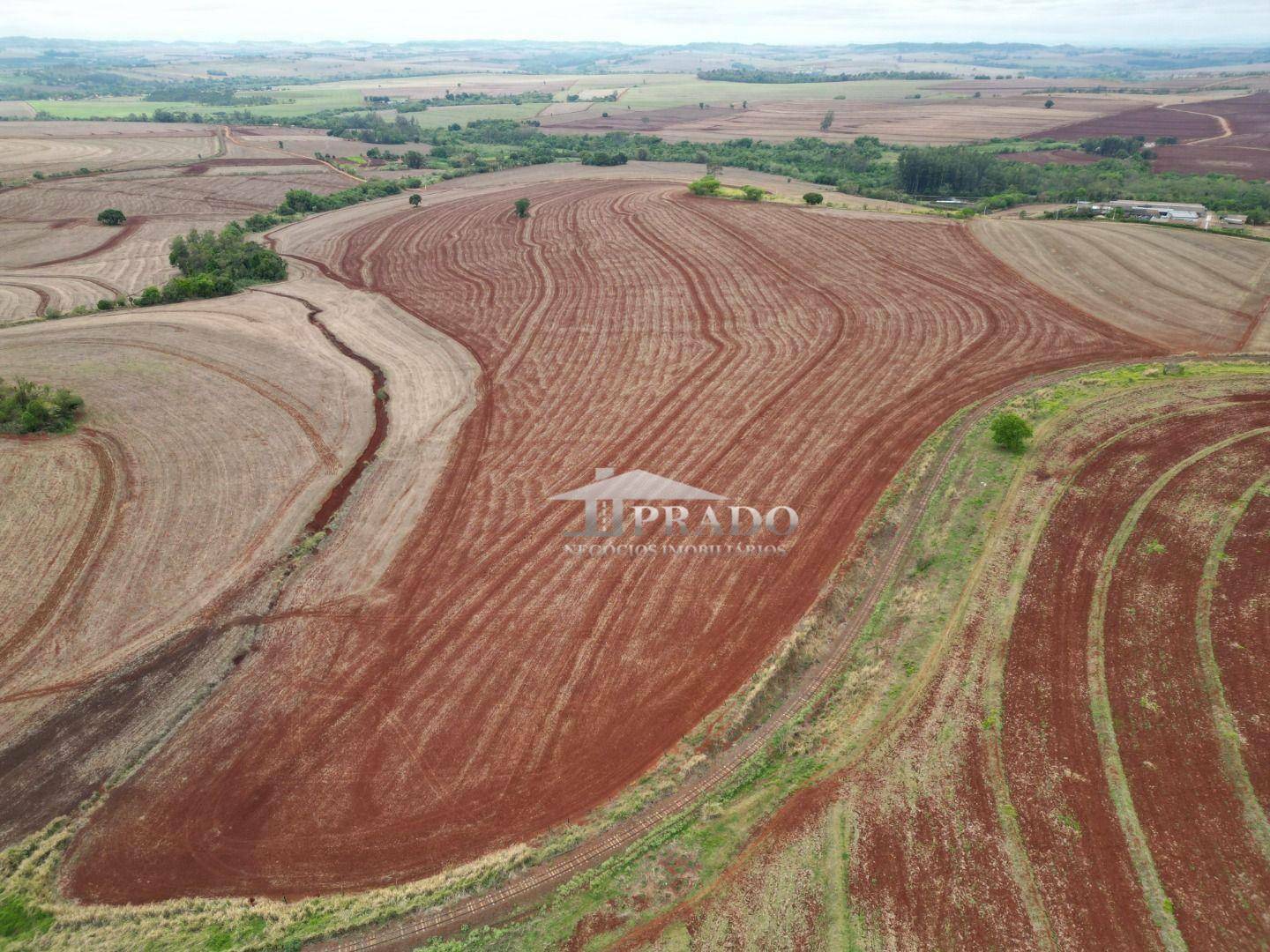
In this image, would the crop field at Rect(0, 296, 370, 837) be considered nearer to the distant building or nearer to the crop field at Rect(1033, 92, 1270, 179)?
the distant building

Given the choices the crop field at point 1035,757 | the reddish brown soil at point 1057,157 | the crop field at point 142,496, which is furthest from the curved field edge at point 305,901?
the reddish brown soil at point 1057,157

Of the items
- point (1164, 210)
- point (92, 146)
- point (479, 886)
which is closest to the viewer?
point (479, 886)

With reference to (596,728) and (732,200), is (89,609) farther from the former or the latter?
(732,200)

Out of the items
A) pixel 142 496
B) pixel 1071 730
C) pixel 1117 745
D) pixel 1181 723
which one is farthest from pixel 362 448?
pixel 1181 723

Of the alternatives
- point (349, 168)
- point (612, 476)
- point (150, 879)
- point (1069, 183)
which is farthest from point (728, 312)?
point (349, 168)

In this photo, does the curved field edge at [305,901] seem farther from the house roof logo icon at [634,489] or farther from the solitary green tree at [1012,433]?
the solitary green tree at [1012,433]

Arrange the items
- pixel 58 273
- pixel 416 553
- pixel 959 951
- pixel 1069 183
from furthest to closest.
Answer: pixel 1069 183 < pixel 58 273 < pixel 416 553 < pixel 959 951

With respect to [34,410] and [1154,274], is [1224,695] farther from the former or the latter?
[34,410]
